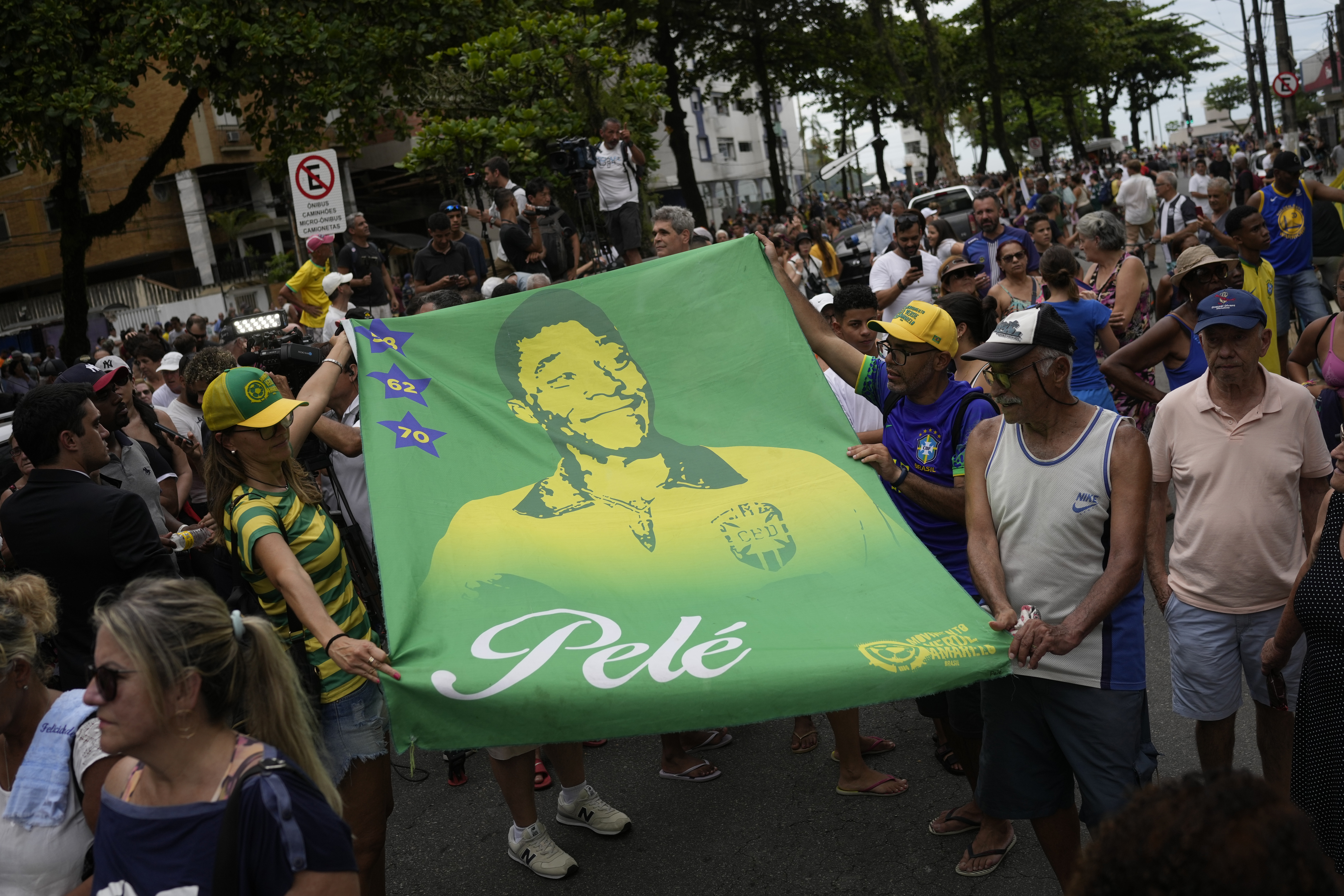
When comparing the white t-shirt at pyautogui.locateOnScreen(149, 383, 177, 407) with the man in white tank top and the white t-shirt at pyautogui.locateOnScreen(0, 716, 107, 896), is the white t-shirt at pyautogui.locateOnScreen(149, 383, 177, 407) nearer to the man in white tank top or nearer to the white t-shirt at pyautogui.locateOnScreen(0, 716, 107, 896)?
the white t-shirt at pyautogui.locateOnScreen(0, 716, 107, 896)

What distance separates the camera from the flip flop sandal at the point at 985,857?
3.80 m

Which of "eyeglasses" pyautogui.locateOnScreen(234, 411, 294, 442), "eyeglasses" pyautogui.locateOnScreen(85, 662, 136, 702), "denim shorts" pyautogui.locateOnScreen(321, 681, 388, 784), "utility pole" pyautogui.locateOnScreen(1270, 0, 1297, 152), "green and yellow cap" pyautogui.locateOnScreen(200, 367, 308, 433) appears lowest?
"denim shorts" pyautogui.locateOnScreen(321, 681, 388, 784)

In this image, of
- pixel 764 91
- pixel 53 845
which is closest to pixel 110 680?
pixel 53 845

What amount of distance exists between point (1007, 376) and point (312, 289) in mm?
7146

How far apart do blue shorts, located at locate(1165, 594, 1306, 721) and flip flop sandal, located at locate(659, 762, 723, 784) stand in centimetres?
204

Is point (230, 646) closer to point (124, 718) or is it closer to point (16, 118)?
point (124, 718)

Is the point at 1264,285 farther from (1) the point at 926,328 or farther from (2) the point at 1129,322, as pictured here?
(1) the point at 926,328

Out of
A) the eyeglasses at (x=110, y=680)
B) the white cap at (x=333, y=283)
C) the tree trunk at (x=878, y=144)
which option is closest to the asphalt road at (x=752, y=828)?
the eyeglasses at (x=110, y=680)

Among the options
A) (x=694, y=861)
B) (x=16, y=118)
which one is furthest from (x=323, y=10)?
(x=694, y=861)

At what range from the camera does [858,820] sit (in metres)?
4.30

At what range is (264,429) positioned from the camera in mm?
3432

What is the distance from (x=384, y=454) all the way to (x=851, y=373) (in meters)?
Result: 1.93

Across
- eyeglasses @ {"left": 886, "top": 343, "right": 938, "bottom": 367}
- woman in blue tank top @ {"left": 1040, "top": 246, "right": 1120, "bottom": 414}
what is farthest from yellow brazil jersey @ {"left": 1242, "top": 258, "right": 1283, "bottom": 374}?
eyeglasses @ {"left": 886, "top": 343, "right": 938, "bottom": 367}

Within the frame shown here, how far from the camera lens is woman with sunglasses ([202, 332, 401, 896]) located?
338cm
